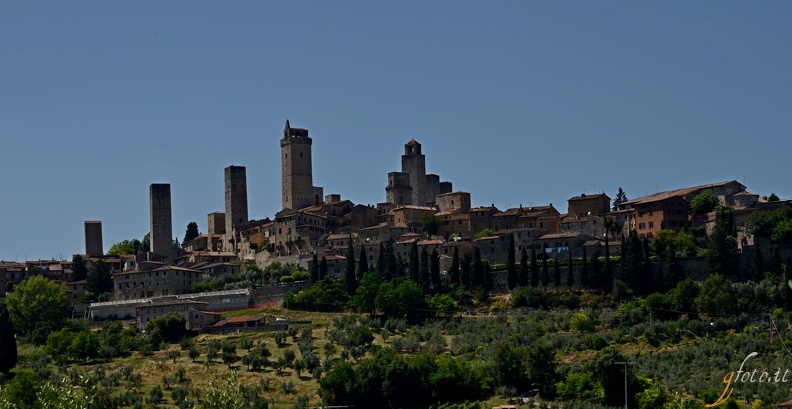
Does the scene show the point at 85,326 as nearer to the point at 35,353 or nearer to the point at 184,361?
the point at 35,353

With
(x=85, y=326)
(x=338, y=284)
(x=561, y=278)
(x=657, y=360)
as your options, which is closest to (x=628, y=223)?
(x=561, y=278)

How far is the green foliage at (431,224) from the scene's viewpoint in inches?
4058

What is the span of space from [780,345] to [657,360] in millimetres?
5363

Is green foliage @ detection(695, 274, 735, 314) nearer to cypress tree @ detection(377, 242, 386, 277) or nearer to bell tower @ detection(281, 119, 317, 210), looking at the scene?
cypress tree @ detection(377, 242, 386, 277)

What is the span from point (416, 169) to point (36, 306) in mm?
37588

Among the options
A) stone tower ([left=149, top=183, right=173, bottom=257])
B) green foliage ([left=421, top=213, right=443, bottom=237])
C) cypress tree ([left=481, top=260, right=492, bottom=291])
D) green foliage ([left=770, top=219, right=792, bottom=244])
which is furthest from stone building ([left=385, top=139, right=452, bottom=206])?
green foliage ([left=770, top=219, right=792, bottom=244])

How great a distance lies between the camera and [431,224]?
338 feet

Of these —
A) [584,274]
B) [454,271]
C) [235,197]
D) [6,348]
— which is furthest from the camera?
[235,197]

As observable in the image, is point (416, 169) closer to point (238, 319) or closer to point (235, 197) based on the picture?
point (235, 197)

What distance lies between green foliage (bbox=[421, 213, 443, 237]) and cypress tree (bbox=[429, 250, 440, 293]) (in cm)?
1192

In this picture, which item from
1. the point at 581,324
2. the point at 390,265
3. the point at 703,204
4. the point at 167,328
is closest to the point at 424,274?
the point at 390,265

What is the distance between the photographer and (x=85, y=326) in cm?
9181

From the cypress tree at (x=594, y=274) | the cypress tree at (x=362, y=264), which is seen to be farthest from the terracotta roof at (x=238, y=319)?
the cypress tree at (x=594, y=274)

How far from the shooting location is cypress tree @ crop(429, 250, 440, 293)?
89.7 metres
